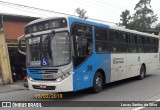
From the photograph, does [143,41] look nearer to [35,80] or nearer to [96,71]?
[96,71]

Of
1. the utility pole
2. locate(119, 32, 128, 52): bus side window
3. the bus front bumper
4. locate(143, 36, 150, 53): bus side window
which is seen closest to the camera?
the bus front bumper

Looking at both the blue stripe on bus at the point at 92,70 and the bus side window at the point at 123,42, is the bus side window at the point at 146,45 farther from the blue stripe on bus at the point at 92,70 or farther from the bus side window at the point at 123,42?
the blue stripe on bus at the point at 92,70

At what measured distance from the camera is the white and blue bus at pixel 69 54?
30.2 feet

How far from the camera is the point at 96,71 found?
10.9 metres

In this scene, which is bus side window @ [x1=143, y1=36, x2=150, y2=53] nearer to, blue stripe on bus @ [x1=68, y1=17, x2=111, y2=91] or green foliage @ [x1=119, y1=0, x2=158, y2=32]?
blue stripe on bus @ [x1=68, y1=17, x2=111, y2=91]

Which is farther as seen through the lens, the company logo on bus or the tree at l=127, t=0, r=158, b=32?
the tree at l=127, t=0, r=158, b=32

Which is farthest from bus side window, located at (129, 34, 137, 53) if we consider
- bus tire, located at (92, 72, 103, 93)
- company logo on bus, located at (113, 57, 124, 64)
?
bus tire, located at (92, 72, 103, 93)

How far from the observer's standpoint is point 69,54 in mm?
9203

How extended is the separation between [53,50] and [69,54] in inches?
23.8

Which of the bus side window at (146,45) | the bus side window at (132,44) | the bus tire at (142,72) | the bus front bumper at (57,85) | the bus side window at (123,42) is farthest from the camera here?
the bus side window at (146,45)

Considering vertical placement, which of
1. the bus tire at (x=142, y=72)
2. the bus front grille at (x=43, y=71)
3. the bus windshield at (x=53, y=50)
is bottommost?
the bus tire at (x=142, y=72)

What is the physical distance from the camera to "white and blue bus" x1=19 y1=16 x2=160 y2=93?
9.20 metres

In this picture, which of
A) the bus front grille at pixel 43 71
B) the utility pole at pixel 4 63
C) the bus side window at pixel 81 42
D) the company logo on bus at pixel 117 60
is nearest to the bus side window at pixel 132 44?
the company logo on bus at pixel 117 60

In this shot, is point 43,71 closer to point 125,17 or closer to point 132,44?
point 132,44
